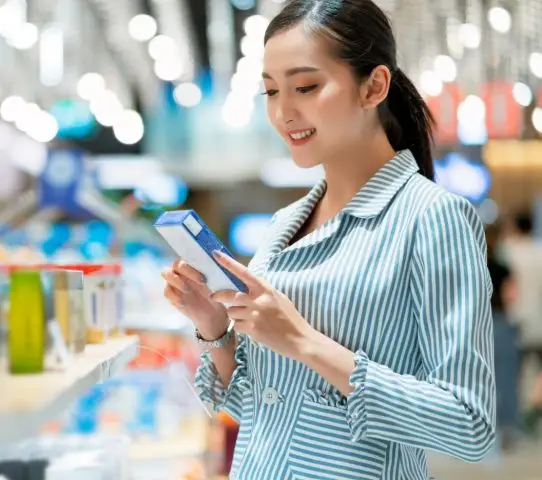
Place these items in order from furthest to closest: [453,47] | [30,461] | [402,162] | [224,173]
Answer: [224,173] → [453,47] → [30,461] → [402,162]

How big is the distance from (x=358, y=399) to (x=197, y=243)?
403mm

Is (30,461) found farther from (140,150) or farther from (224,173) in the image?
(140,150)

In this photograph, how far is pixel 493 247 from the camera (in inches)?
357

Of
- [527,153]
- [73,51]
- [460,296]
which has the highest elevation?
[460,296]

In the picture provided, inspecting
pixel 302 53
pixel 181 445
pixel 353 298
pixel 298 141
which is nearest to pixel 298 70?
pixel 302 53

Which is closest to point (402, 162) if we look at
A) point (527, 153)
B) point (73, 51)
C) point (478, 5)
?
point (478, 5)

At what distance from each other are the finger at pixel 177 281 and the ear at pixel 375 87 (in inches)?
20.4

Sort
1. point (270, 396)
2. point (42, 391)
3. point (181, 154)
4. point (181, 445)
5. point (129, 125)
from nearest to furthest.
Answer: point (42, 391) → point (270, 396) → point (181, 445) → point (129, 125) → point (181, 154)

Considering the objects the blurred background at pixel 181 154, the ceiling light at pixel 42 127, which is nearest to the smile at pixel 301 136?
the blurred background at pixel 181 154

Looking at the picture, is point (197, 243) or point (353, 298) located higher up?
point (197, 243)

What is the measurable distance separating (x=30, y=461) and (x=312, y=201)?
1075 millimetres

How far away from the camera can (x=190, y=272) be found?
1.92 meters

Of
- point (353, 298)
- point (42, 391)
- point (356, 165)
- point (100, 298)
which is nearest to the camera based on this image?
point (42, 391)

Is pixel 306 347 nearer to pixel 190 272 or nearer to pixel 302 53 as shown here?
pixel 190 272
